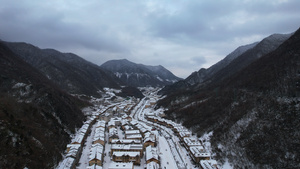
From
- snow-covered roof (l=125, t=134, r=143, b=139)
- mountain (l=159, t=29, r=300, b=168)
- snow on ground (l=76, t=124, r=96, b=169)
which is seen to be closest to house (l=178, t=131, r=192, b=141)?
mountain (l=159, t=29, r=300, b=168)

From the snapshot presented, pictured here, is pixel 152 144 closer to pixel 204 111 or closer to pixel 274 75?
pixel 204 111

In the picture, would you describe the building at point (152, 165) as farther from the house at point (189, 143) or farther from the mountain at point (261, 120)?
the mountain at point (261, 120)

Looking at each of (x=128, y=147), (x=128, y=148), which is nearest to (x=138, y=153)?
(x=128, y=148)

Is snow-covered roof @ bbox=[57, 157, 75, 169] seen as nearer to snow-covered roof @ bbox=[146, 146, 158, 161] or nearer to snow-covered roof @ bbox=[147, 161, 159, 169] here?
snow-covered roof @ bbox=[147, 161, 159, 169]

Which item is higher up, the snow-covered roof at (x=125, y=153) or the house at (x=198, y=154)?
the snow-covered roof at (x=125, y=153)

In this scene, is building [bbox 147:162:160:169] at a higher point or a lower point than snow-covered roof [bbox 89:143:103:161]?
lower

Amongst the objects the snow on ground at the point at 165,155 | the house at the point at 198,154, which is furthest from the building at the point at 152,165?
the house at the point at 198,154

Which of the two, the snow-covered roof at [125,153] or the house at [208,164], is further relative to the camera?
the snow-covered roof at [125,153]

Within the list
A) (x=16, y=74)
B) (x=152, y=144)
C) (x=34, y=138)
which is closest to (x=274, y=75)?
(x=152, y=144)
